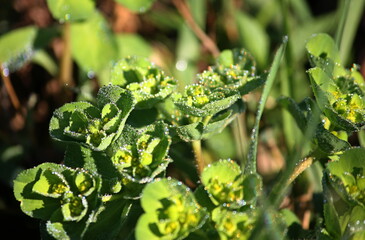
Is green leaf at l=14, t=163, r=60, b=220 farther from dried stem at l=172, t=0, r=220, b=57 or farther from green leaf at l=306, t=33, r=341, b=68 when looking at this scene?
dried stem at l=172, t=0, r=220, b=57

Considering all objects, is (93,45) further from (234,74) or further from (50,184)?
(50,184)

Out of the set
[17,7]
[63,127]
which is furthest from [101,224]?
[17,7]

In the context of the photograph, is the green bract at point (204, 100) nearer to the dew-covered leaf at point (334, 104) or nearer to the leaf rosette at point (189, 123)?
the leaf rosette at point (189, 123)

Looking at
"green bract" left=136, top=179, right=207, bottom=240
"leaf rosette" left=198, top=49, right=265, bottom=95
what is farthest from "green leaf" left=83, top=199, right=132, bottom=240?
"leaf rosette" left=198, top=49, right=265, bottom=95

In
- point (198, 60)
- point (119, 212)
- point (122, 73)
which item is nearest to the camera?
point (119, 212)

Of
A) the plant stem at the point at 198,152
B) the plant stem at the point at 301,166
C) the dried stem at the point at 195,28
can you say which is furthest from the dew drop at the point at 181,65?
the plant stem at the point at 301,166

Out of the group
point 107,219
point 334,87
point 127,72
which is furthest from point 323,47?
point 107,219

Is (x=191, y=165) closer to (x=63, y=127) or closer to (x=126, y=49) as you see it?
(x=63, y=127)
